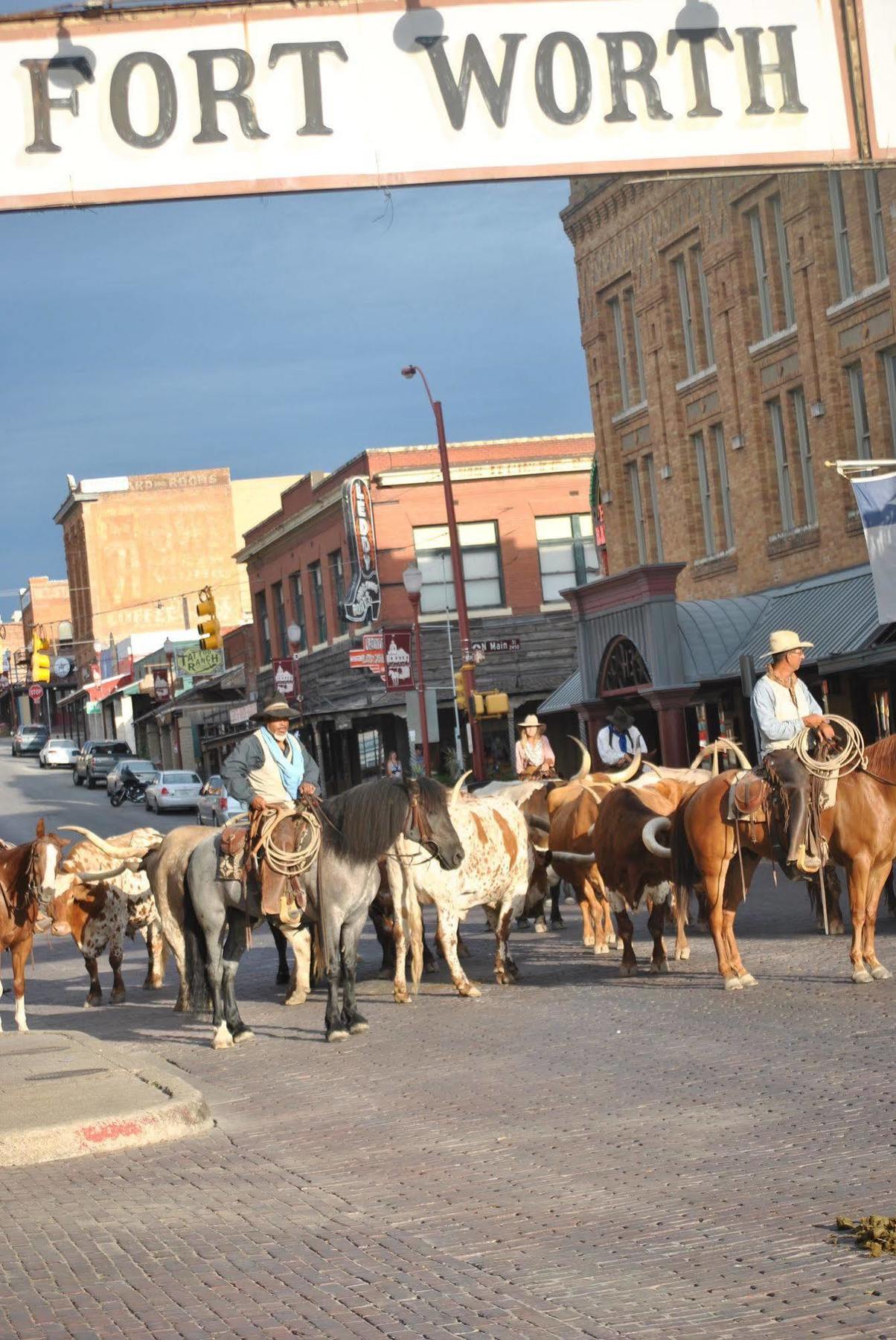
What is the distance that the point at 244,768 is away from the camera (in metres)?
13.8

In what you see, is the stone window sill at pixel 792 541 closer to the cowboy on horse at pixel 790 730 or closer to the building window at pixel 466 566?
the cowboy on horse at pixel 790 730

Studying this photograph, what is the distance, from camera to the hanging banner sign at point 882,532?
23.4 m

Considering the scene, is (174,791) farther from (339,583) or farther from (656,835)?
(656,835)

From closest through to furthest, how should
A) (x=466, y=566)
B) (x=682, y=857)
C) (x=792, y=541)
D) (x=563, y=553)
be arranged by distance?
(x=682, y=857) < (x=792, y=541) < (x=466, y=566) < (x=563, y=553)

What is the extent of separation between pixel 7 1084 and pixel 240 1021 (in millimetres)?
2667

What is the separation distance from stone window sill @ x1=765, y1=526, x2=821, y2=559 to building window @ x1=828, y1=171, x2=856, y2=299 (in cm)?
400

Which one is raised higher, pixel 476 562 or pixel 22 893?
pixel 476 562

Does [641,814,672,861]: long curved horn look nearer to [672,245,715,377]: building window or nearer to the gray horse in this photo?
the gray horse

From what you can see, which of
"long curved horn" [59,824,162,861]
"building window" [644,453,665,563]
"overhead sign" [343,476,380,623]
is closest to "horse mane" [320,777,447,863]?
"long curved horn" [59,824,162,861]

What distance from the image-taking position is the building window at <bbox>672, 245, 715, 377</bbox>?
112 ft

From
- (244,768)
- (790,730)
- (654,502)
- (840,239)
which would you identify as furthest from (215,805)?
(790,730)

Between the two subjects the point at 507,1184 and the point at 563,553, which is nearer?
the point at 507,1184

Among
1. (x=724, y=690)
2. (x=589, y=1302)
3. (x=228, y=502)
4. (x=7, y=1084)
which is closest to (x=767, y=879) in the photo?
(x=724, y=690)

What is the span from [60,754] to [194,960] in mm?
74845
